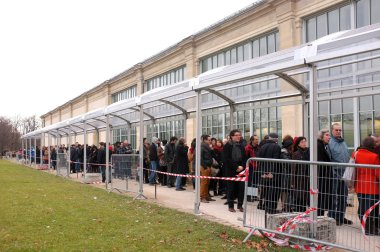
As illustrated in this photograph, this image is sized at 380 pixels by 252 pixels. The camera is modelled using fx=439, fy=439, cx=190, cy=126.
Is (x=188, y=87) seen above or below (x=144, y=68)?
below

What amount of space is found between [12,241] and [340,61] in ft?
21.3

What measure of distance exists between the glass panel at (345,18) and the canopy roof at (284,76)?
6.01 m

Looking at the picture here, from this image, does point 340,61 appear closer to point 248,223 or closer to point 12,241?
point 248,223

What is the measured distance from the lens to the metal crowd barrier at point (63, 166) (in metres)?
21.3

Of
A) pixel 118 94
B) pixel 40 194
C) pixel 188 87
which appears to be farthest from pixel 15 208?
pixel 118 94

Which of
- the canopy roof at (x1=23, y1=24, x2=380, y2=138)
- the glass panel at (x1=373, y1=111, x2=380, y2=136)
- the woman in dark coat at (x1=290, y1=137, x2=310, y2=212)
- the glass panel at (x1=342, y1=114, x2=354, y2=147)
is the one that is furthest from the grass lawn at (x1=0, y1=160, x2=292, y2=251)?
the glass panel at (x1=342, y1=114, x2=354, y2=147)

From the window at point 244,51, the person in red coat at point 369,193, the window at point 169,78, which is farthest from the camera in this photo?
the window at point 169,78

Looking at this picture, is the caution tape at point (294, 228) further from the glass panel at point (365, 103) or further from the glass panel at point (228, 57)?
the glass panel at point (228, 57)

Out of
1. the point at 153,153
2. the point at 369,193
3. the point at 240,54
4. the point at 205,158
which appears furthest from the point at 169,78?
the point at 369,193

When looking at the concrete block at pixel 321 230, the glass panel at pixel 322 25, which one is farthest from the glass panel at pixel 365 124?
the concrete block at pixel 321 230

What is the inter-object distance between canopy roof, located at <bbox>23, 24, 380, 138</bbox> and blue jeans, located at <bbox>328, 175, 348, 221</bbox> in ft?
5.71

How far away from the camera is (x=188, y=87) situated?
9.55 meters

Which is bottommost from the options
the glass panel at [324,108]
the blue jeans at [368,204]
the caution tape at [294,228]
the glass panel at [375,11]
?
the caution tape at [294,228]

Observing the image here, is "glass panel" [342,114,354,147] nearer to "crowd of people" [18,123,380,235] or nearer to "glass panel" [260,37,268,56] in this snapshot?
A: "crowd of people" [18,123,380,235]
